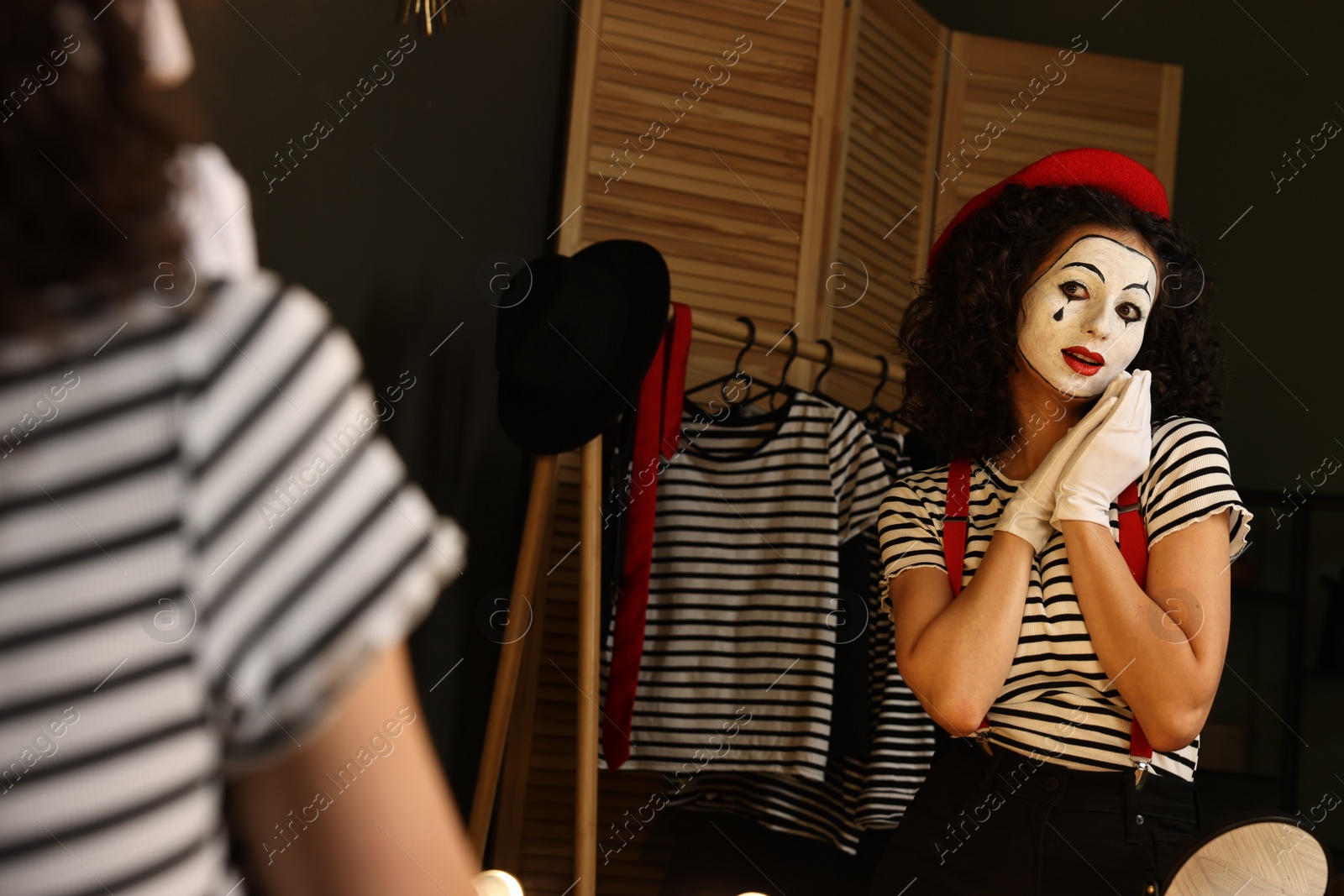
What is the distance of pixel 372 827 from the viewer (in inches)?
12.3

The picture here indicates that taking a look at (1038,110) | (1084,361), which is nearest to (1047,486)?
(1084,361)

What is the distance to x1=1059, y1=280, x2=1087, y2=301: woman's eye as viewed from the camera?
55.0 inches

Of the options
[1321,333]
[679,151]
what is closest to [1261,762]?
[1321,333]

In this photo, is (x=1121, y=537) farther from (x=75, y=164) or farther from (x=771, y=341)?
(x=75, y=164)

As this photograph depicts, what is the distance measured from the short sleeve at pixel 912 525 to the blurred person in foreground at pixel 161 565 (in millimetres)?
1171

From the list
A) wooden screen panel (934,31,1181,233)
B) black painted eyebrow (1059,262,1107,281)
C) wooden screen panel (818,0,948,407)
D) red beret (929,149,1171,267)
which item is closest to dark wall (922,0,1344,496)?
wooden screen panel (934,31,1181,233)

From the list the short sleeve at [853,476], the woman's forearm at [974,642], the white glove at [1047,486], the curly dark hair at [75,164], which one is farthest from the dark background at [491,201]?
the curly dark hair at [75,164]

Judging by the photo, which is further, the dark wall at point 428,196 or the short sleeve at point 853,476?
the short sleeve at point 853,476

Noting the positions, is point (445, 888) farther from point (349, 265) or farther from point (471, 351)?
point (471, 351)

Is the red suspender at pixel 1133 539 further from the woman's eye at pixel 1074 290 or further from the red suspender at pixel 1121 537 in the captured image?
the woman's eye at pixel 1074 290

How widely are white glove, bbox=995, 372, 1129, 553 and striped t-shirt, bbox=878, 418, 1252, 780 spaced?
4cm

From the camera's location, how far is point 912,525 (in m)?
1.46

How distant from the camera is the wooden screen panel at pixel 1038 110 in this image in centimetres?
299

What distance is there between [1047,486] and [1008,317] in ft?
0.87
